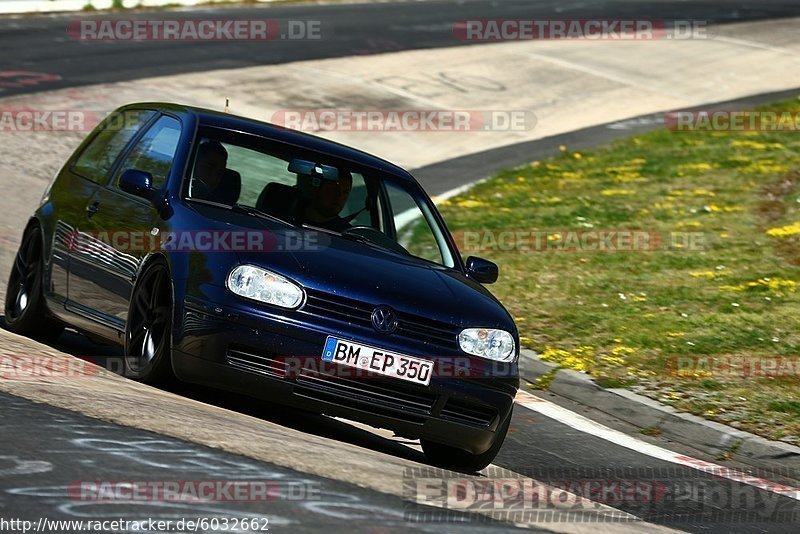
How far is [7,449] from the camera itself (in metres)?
5.51

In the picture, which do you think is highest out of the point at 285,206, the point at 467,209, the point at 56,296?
the point at 285,206

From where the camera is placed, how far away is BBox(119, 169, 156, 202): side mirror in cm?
762

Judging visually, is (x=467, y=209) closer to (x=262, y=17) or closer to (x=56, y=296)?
(x=56, y=296)

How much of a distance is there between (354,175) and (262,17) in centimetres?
2224

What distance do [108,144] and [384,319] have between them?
9.21 feet

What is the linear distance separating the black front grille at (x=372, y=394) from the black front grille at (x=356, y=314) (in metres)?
0.25

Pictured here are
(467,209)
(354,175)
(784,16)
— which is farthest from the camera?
(784,16)

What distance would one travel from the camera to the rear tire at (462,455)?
734 cm

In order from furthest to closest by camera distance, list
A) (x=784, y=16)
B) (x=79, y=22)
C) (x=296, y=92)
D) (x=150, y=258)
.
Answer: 1. (x=784, y=16)
2. (x=79, y=22)
3. (x=296, y=92)
4. (x=150, y=258)

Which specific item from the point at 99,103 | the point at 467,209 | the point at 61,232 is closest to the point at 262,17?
the point at 99,103
